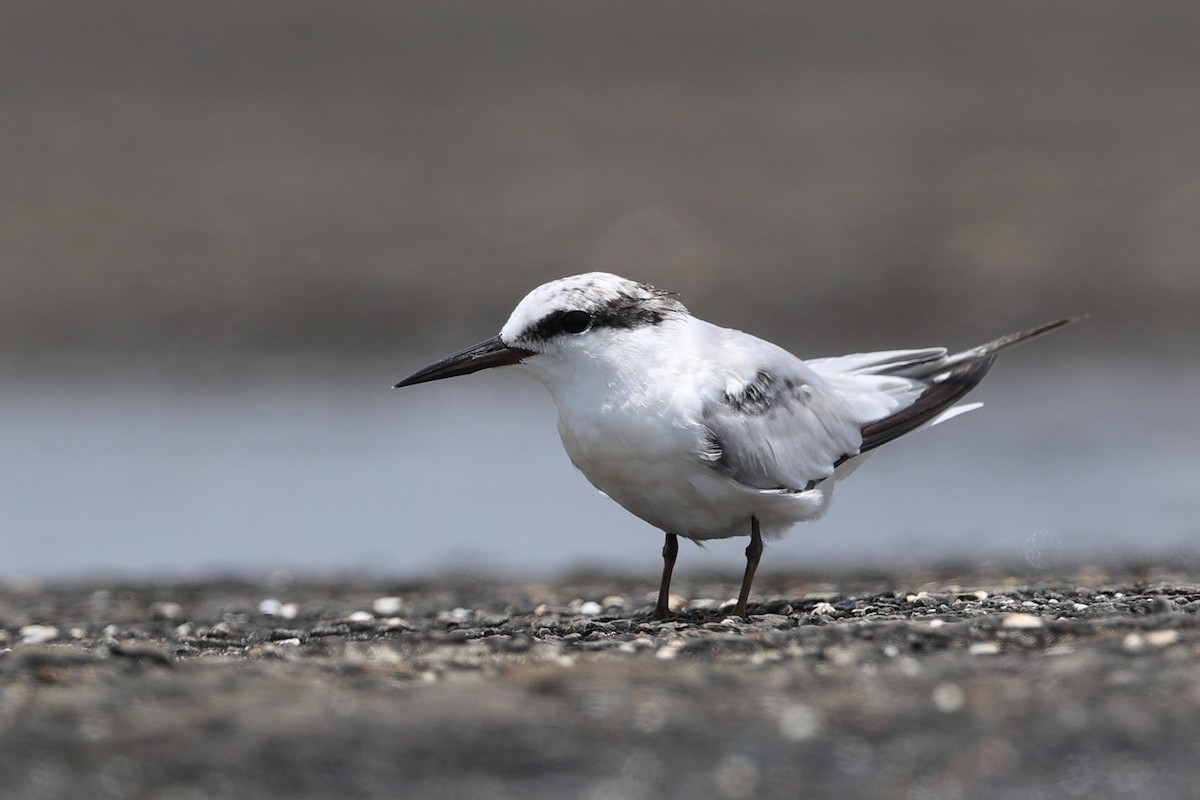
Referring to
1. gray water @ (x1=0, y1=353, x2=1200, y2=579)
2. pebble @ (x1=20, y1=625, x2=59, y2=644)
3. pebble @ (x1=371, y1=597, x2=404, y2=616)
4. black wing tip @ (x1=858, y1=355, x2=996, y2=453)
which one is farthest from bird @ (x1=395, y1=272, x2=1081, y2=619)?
gray water @ (x1=0, y1=353, x2=1200, y2=579)

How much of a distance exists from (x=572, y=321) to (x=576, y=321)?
1cm

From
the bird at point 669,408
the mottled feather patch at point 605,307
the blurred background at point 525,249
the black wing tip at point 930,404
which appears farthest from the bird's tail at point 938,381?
the blurred background at point 525,249

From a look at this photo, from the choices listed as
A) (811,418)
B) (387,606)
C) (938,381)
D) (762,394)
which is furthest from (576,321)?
(387,606)

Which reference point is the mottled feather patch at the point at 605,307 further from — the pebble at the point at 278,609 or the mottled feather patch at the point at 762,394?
the pebble at the point at 278,609

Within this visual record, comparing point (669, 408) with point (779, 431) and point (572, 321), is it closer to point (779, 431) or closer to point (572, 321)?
point (572, 321)

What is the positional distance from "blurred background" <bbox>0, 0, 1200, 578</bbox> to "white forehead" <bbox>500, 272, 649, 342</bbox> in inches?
137

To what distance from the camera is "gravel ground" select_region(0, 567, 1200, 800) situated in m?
3.96

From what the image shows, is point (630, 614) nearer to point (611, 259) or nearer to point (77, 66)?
point (611, 259)

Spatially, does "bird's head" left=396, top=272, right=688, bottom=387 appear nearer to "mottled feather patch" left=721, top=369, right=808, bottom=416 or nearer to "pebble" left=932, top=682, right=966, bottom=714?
"mottled feather patch" left=721, top=369, right=808, bottom=416

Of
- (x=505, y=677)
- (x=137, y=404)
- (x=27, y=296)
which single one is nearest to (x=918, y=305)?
(x=137, y=404)

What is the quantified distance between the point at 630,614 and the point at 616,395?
4.28 feet

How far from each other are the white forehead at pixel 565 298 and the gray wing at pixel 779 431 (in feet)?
1.67

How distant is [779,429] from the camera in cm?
589

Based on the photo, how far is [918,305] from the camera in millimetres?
14945
